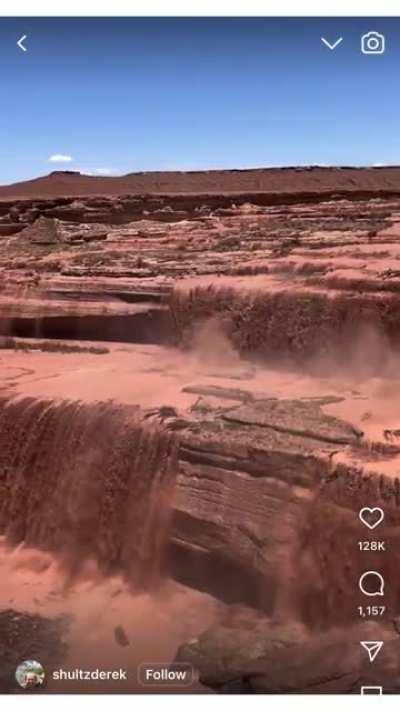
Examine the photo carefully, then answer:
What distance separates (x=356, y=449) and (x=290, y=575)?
105 cm

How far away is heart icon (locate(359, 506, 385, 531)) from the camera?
485 cm

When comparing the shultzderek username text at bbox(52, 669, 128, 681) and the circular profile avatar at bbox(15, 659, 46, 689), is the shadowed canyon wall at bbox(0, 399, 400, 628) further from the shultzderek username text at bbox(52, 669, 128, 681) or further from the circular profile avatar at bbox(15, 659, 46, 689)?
the circular profile avatar at bbox(15, 659, 46, 689)

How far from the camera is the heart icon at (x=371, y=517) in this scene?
485cm

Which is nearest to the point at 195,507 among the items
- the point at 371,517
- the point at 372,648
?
the point at 371,517

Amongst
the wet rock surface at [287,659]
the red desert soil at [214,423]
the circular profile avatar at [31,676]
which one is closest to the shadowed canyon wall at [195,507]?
the red desert soil at [214,423]

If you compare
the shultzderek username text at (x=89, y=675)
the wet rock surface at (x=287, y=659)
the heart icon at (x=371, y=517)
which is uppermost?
the heart icon at (x=371, y=517)

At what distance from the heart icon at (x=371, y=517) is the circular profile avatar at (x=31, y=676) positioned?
1.95 m

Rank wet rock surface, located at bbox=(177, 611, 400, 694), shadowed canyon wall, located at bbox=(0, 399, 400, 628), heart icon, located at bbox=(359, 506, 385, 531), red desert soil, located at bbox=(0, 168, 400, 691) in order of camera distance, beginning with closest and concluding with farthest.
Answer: wet rock surface, located at bbox=(177, 611, 400, 694) < heart icon, located at bbox=(359, 506, 385, 531) < shadowed canyon wall, located at bbox=(0, 399, 400, 628) < red desert soil, located at bbox=(0, 168, 400, 691)

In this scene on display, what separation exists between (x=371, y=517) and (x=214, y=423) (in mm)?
1980

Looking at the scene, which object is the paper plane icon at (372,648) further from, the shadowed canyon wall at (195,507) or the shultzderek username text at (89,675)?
the shultzderek username text at (89,675)

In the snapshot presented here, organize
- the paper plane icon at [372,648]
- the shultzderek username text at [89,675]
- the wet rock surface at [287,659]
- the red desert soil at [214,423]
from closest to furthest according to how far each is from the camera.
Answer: the shultzderek username text at [89,675] → the paper plane icon at [372,648] → the wet rock surface at [287,659] → the red desert soil at [214,423]

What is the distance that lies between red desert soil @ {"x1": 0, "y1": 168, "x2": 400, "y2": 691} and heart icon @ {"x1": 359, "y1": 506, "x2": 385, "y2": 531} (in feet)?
0.32

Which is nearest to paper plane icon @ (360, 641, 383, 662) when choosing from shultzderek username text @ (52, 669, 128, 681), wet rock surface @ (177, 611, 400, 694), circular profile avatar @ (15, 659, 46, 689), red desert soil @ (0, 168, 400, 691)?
wet rock surface @ (177, 611, 400, 694)

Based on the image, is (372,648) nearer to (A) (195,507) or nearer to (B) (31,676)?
(B) (31,676)
